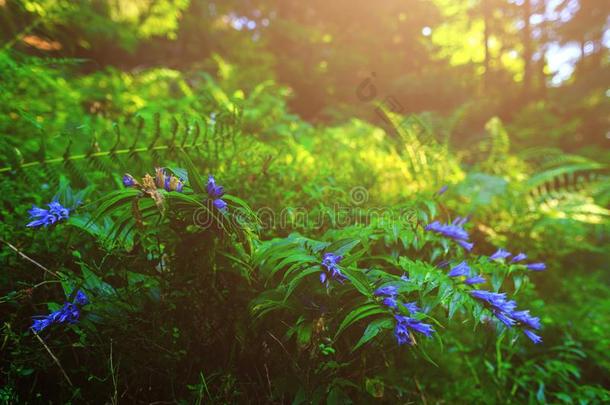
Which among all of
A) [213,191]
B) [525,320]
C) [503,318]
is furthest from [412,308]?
[213,191]

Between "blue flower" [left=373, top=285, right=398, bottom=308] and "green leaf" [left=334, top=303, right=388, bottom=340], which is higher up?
"blue flower" [left=373, top=285, right=398, bottom=308]

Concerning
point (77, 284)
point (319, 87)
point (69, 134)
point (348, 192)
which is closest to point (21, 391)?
point (77, 284)

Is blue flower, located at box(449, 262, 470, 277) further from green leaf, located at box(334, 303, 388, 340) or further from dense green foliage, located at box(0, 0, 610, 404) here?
green leaf, located at box(334, 303, 388, 340)

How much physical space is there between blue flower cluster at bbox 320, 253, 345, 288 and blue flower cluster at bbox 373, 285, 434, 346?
15 cm

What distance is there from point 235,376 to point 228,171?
43.6 inches

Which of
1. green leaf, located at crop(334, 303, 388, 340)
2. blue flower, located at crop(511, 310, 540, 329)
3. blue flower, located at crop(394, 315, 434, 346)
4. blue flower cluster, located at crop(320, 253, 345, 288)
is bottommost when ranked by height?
blue flower, located at crop(511, 310, 540, 329)

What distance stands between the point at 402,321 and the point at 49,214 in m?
1.29

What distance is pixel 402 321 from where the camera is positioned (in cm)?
112

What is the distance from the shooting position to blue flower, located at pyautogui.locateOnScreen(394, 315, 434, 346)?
1.08 metres

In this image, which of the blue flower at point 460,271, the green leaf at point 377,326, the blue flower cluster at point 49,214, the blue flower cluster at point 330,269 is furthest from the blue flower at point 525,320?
the blue flower cluster at point 49,214

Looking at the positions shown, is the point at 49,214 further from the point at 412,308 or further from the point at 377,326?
the point at 412,308

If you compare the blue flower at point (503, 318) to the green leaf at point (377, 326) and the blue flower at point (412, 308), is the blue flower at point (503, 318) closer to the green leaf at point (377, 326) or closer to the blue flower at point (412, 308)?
the blue flower at point (412, 308)

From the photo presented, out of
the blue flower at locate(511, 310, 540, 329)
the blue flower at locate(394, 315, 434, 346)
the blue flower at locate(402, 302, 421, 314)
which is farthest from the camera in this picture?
the blue flower at locate(511, 310, 540, 329)

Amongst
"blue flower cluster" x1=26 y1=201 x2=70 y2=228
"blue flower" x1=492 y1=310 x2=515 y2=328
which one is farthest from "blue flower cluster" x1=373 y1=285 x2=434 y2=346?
"blue flower cluster" x1=26 y1=201 x2=70 y2=228
